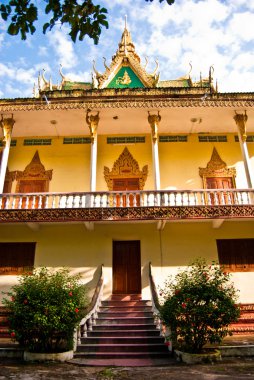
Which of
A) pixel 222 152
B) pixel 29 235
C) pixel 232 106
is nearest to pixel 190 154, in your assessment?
pixel 222 152

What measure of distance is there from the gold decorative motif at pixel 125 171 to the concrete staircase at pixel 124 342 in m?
4.87

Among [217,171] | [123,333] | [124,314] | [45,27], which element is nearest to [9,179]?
[124,314]

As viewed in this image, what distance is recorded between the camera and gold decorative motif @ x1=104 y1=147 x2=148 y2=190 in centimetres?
1189

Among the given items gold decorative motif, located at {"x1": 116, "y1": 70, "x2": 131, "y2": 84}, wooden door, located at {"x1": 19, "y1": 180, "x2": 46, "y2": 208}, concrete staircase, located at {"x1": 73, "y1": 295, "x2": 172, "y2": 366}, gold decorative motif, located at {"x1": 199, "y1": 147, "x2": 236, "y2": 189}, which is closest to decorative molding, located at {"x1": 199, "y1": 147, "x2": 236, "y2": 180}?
gold decorative motif, located at {"x1": 199, "y1": 147, "x2": 236, "y2": 189}

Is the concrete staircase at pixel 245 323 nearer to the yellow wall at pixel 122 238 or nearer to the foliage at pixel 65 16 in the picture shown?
the yellow wall at pixel 122 238

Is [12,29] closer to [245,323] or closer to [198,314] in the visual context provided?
[198,314]

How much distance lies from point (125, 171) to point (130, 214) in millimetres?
2804

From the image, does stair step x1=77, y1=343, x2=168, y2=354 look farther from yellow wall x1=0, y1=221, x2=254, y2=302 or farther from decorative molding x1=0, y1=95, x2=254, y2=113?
decorative molding x1=0, y1=95, x2=254, y2=113

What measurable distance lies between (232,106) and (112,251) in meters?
6.33

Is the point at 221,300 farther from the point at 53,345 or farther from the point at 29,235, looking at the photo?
the point at 29,235

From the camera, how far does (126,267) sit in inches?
404

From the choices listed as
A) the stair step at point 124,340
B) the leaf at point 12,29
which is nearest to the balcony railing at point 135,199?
the stair step at point 124,340

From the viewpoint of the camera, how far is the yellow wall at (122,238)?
10023 mm

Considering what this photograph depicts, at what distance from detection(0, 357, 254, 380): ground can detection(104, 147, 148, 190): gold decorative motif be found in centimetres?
678
